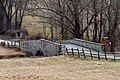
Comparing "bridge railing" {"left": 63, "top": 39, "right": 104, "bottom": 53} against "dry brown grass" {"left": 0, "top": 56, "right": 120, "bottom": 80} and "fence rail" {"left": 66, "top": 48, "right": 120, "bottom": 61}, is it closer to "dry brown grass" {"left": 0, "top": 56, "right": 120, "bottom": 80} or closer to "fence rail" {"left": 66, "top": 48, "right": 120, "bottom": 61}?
"fence rail" {"left": 66, "top": 48, "right": 120, "bottom": 61}

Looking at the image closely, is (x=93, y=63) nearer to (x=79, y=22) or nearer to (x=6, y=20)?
(x=79, y=22)

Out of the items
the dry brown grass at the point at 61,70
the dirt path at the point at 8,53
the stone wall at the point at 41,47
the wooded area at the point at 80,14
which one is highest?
the wooded area at the point at 80,14

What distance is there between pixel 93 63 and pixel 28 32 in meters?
45.9

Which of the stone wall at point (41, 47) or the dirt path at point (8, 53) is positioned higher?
the stone wall at point (41, 47)

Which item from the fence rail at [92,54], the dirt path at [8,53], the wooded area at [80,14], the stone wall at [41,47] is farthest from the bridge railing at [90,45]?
the dirt path at [8,53]

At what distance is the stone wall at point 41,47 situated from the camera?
1825 inches

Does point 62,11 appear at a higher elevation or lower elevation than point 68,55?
higher

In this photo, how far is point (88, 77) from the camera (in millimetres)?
27672

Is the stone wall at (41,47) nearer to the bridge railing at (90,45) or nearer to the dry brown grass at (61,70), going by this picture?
the bridge railing at (90,45)

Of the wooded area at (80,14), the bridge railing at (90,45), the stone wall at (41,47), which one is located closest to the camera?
the bridge railing at (90,45)

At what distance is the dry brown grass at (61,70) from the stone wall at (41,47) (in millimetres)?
5670

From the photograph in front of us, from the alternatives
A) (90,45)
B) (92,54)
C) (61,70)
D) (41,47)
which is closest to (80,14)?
(41,47)

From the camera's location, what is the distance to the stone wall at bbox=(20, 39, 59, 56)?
46.3m

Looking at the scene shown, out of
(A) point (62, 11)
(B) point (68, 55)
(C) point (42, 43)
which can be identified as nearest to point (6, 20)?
(A) point (62, 11)
